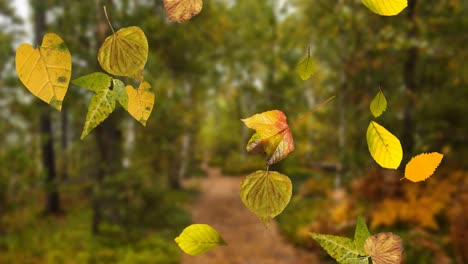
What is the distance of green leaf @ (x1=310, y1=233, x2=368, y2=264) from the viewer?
0.45m

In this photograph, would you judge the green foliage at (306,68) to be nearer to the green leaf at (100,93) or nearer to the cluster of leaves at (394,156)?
the cluster of leaves at (394,156)

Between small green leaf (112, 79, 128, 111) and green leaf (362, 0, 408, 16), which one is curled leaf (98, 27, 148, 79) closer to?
small green leaf (112, 79, 128, 111)

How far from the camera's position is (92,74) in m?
0.43

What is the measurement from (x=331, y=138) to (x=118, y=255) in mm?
7607

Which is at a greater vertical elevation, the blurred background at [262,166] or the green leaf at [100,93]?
the green leaf at [100,93]

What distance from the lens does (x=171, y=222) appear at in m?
7.92

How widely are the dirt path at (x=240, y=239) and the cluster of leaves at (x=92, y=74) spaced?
5.59 m

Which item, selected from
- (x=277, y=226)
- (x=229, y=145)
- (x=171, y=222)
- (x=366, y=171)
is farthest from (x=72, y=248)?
(x=229, y=145)

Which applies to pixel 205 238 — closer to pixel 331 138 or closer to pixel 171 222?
pixel 171 222

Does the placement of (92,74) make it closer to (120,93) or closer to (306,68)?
(120,93)

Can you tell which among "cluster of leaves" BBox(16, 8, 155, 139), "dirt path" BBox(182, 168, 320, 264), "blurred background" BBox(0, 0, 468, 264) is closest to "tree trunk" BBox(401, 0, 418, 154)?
"blurred background" BBox(0, 0, 468, 264)

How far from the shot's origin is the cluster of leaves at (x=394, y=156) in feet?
1.36

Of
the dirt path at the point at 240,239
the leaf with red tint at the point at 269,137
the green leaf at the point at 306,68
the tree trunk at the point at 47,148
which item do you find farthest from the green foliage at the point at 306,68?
the tree trunk at the point at 47,148

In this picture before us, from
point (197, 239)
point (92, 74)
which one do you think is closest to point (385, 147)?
point (197, 239)
